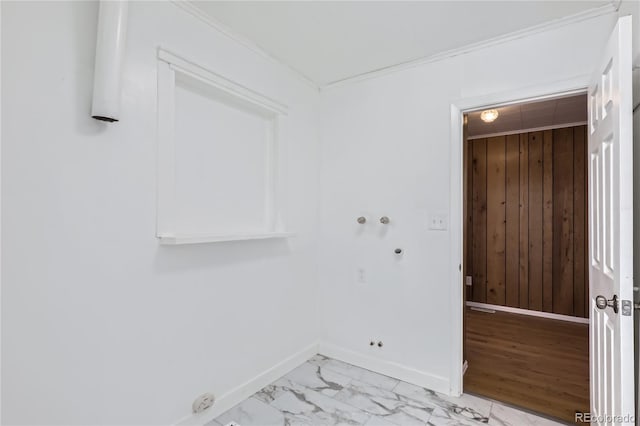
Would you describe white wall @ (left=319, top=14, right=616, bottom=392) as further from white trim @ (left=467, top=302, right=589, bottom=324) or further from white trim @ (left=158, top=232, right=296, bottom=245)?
white trim @ (left=467, top=302, right=589, bottom=324)

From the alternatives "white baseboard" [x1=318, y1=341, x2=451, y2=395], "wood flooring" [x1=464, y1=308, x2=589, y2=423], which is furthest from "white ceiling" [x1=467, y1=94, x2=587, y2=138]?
"white baseboard" [x1=318, y1=341, x2=451, y2=395]

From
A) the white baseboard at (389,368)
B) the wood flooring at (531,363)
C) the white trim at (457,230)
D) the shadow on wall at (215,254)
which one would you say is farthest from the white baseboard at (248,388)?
the wood flooring at (531,363)

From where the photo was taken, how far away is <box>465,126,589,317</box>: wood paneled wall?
3830 millimetres

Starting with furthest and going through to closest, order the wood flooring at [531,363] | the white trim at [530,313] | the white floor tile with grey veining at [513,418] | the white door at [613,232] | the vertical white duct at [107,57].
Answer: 1. the white trim at [530,313]
2. the wood flooring at [531,363]
3. the white floor tile with grey veining at [513,418]
4. the vertical white duct at [107,57]
5. the white door at [613,232]

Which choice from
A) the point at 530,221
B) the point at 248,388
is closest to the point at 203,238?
the point at 248,388

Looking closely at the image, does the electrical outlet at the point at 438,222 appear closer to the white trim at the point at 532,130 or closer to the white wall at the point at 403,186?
the white wall at the point at 403,186

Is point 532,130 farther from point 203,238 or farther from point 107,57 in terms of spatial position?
point 107,57

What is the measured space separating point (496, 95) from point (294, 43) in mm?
1388

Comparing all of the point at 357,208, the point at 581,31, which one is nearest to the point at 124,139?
the point at 357,208

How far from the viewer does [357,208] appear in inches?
106

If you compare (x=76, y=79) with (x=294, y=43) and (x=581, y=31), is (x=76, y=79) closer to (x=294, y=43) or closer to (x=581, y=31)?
(x=294, y=43)

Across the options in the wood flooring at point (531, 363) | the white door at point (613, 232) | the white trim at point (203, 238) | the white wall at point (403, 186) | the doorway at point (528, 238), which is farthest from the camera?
the doorway at point (528, 238)

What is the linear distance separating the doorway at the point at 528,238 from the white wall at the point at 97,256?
2.24 m

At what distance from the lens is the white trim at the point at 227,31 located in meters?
1.79
